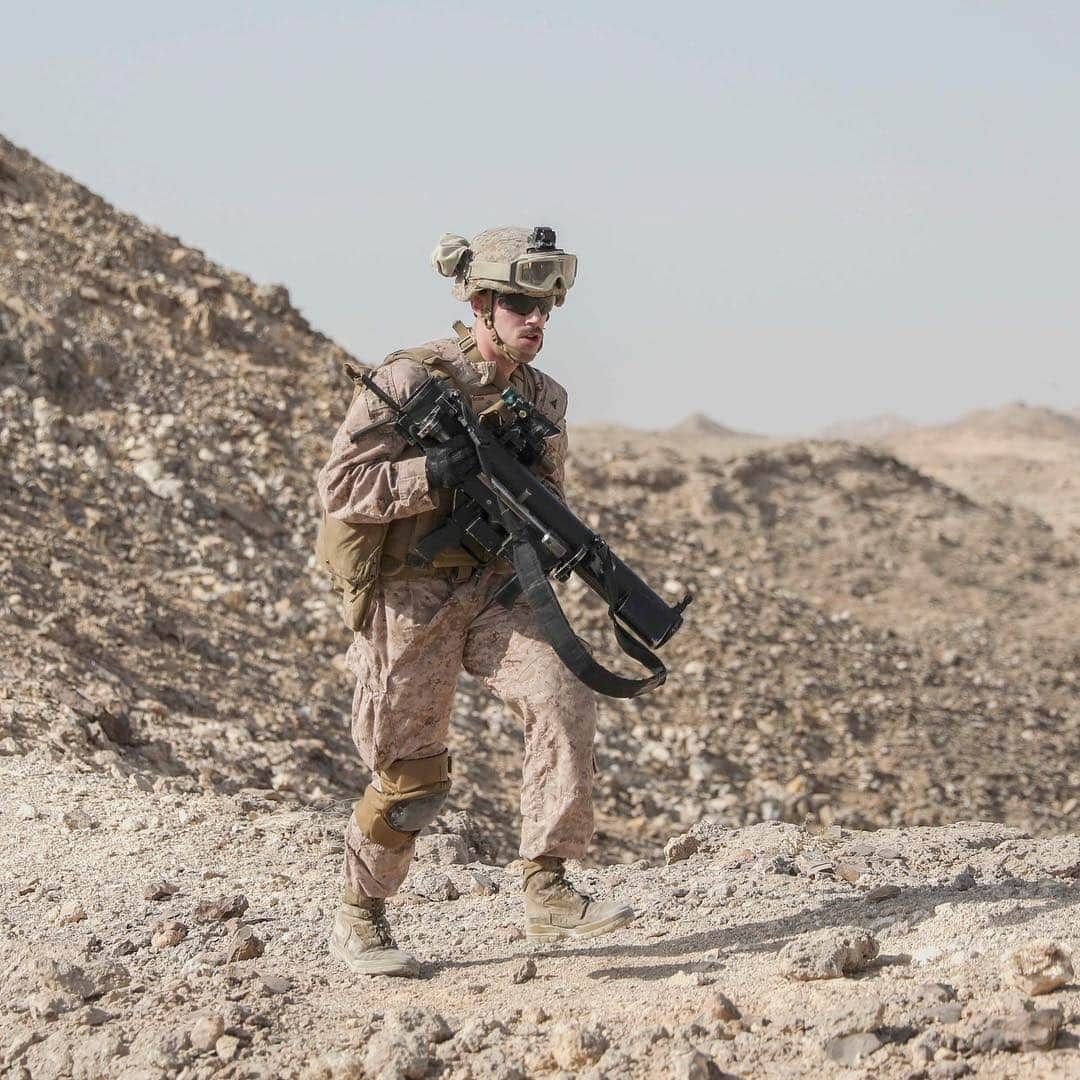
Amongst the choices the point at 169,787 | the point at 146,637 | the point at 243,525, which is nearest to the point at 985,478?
the point at 243,525

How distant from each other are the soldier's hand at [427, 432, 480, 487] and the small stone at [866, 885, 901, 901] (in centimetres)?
174

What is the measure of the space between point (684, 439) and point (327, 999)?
2117cm

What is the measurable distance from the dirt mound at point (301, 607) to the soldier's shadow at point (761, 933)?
2.68m

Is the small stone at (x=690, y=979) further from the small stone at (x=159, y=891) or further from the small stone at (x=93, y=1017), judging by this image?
the small stone at (x=159, y=891)

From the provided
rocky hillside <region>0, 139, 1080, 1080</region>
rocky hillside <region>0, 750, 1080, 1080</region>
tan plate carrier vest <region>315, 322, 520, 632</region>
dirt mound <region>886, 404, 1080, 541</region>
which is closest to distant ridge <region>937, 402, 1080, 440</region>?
dirt mound <region>886, 404, 1080, 541</region>

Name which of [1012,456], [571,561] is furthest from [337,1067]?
[1012,456]

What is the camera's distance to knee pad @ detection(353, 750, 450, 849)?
12.5ft

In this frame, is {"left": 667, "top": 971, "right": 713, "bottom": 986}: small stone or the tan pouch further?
the tan pouch

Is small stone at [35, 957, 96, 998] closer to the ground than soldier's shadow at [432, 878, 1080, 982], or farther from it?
Answer: closer to the ground

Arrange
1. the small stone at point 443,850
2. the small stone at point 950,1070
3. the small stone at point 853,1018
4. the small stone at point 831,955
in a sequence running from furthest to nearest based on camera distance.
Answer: the small stone at point 443,850, the small stone at point 831,955, the small stone at point 853,1018, the small stone at point 950,1070

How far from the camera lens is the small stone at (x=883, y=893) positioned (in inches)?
171

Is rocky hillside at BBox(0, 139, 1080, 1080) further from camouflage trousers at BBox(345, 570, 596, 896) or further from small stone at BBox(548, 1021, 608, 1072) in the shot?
camouflage trousers at BBox(345, 570, 596, 896)

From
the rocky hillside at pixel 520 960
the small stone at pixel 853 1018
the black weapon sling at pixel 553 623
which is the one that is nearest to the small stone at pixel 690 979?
the rocky hillside at pixel 520 960

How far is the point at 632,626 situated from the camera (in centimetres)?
384
